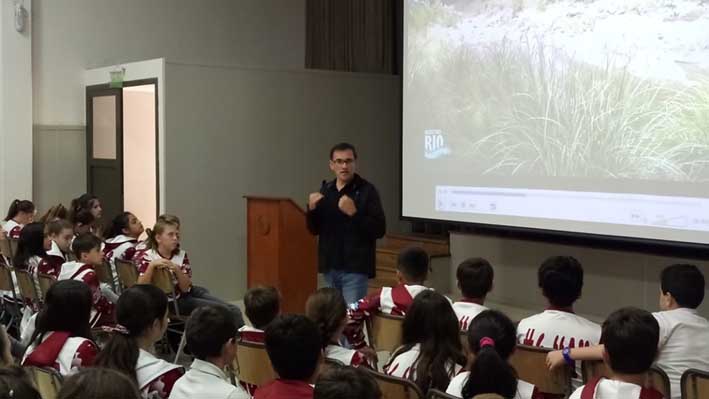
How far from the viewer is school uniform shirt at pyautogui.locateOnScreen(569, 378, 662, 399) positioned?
231 centimetres

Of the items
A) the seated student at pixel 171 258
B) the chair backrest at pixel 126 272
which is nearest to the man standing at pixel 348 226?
the seated student at pixel 171 258

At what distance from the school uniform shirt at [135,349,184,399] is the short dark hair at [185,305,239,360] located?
0.11 meters

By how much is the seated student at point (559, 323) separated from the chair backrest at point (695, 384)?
0.53m

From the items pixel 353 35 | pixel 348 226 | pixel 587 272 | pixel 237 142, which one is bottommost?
pixel 587 272

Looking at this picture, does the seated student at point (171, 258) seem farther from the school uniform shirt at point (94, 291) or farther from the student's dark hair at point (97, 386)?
the student's dark hair at point (97, 386)

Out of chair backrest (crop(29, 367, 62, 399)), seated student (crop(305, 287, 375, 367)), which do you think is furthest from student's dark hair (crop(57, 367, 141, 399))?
seated student (crop(305, 287, 375, 367))

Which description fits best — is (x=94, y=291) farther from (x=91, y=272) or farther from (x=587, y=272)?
(x=587, y=272)

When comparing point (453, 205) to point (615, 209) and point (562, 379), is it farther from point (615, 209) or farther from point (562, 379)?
point (562, 379)

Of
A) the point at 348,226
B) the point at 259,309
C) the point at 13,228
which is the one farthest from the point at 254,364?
the point at 13,228

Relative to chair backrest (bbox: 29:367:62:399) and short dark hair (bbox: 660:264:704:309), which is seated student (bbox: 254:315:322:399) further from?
short dark hair (bbox: 660:264:704:309)

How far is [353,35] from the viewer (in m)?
9.75

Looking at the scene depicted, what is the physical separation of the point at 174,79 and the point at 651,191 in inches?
169

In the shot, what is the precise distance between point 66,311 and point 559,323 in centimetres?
185

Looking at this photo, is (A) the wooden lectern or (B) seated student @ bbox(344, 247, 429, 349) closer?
(B) seated student @ bbox(344, 247, 429, 349)
